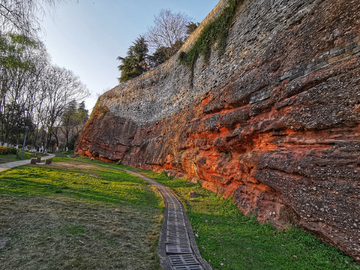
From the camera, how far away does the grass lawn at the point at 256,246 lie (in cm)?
307

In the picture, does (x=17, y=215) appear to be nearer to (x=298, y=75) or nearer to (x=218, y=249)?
(x=218, y=249)

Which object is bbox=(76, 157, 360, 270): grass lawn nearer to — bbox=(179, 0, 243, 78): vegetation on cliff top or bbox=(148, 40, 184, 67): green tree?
bbox=(179, 0, 243, 78): vegetation on cliff top

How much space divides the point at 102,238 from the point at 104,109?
25.4 meters

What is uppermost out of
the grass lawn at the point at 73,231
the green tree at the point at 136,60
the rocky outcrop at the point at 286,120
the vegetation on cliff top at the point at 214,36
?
the green tree at the point at 136,60

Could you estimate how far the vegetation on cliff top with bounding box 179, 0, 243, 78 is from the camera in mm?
10102

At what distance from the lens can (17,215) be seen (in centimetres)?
363

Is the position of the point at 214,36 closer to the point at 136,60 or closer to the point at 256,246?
the point at 256,246

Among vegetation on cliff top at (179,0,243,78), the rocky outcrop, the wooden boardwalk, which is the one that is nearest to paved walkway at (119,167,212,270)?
the wooden boardwalk

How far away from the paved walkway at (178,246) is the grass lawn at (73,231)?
168mm

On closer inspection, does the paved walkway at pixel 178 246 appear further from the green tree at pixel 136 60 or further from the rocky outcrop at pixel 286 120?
the green tree at pixel 136 60

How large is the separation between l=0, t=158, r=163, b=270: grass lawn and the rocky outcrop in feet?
10.5

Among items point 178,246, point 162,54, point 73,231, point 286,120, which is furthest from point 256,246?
point 162,54

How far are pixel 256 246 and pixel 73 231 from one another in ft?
12.1

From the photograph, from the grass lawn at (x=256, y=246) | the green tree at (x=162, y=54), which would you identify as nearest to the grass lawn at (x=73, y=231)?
the grass lawn at (x=256, y=246)
